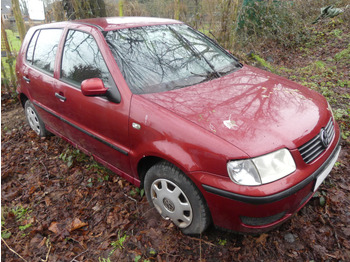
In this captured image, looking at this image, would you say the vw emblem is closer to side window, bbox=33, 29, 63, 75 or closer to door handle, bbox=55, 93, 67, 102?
door handle, bbox=55, 93, 67, 102

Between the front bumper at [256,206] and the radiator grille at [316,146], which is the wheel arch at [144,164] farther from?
the radiator grille at [316,146]

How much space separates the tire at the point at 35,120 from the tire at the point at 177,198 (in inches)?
95.9

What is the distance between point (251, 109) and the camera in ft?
6.56

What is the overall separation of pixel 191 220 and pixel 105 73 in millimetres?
1511

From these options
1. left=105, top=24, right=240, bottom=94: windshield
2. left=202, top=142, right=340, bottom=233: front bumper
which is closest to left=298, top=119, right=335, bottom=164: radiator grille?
left=202, top=142, right=340, bottom=233: front bumper

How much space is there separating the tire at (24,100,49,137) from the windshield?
2095mm

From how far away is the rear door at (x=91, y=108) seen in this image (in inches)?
90.4

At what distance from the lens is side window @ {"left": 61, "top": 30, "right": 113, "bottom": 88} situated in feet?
7.97

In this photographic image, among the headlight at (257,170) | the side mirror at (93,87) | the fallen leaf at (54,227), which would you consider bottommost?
the fallen leaf at (54,227)

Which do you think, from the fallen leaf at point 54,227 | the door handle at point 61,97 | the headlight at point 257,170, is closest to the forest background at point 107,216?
the fallen leaf at point 54,227

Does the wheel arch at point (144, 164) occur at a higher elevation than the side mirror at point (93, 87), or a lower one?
lower

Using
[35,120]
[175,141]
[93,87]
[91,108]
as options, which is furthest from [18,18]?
[175,141]

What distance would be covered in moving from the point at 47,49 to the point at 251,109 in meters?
2.71

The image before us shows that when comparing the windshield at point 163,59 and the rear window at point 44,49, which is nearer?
the windshield at point 163,59
